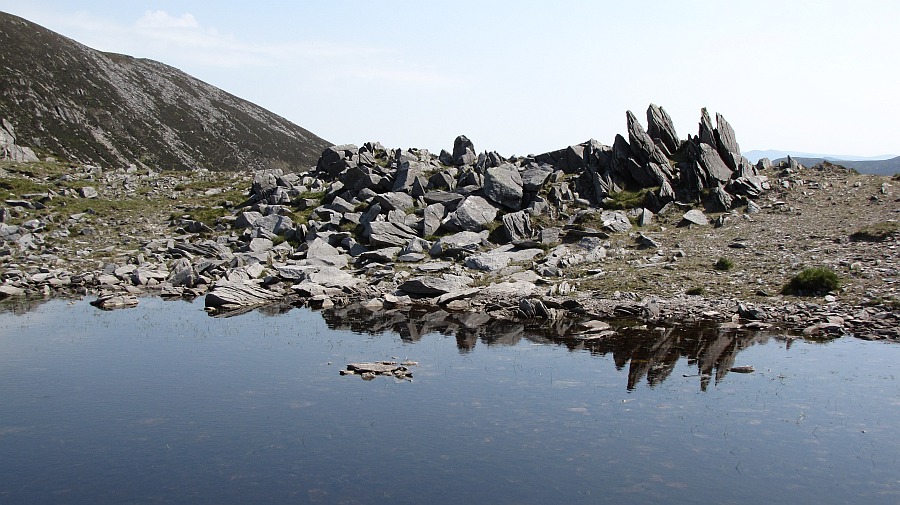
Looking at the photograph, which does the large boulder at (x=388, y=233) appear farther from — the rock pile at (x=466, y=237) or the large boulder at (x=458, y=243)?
the large boulder at (x=458, y=243)

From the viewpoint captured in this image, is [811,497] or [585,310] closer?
[811,497]

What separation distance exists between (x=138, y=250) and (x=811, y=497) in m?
53.0

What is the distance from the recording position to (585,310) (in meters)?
38.5

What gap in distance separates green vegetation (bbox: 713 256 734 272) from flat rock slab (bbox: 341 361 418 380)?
928 inches

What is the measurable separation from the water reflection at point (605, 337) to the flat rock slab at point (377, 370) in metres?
4.93

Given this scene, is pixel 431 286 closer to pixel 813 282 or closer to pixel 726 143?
pixel 813 282

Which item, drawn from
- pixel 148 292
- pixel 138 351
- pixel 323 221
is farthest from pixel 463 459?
pixel 323 221

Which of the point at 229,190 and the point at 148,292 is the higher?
the point at 229,190

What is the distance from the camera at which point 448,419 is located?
22.1 m

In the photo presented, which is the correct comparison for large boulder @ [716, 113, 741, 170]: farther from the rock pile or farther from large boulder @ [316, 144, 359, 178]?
large boulder @ [316, 144, 359, 178]

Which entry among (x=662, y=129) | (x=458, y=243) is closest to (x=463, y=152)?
(x=662, y=129)

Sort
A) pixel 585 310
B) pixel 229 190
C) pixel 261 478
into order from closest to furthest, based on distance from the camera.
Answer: pixel 261 478, pixel 585 310, pixel 229 190

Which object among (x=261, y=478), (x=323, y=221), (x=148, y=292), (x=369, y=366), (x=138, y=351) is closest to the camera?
(x=261, y=478)

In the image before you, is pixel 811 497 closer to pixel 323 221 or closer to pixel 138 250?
pixel 323 221
